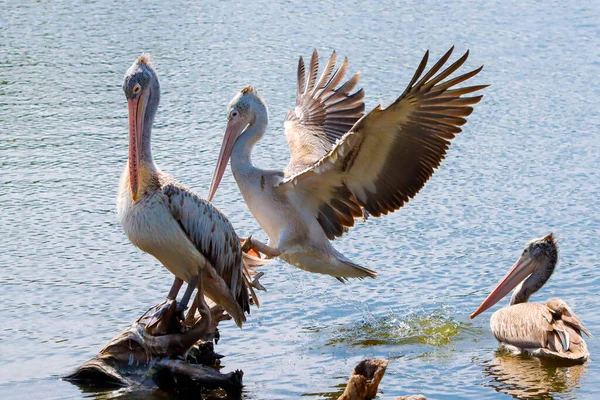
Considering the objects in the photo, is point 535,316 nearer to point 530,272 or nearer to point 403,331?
point 530,272

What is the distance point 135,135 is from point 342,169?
1.62m

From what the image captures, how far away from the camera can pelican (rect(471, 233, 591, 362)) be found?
7.28m

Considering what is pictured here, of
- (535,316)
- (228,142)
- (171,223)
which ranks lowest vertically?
(535,316)

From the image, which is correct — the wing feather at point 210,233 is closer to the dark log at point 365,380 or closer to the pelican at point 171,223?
the pelican at point 171,223

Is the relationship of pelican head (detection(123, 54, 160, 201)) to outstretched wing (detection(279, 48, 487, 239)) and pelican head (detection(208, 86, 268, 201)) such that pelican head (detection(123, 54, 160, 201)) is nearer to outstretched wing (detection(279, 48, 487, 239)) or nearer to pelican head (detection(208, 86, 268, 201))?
outstretched wing (detection(279, 48, 487, 239))

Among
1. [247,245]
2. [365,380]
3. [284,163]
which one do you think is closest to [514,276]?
[247,245]

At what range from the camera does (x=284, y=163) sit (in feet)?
37.7

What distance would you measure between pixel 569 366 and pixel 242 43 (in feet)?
35.3

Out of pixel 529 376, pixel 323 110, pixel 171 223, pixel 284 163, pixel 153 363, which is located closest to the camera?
pixel 171 223

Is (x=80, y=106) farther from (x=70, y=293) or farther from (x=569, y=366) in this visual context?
(x=569, y=366)

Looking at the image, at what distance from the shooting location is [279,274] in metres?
9.14

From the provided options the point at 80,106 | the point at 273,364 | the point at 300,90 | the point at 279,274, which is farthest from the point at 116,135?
the point at 273,364

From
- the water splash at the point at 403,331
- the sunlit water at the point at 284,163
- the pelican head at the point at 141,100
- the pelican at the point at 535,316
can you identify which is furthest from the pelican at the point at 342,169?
the pelican head at the point at 141,100

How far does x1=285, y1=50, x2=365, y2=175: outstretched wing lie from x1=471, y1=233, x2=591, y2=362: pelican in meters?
2.05
